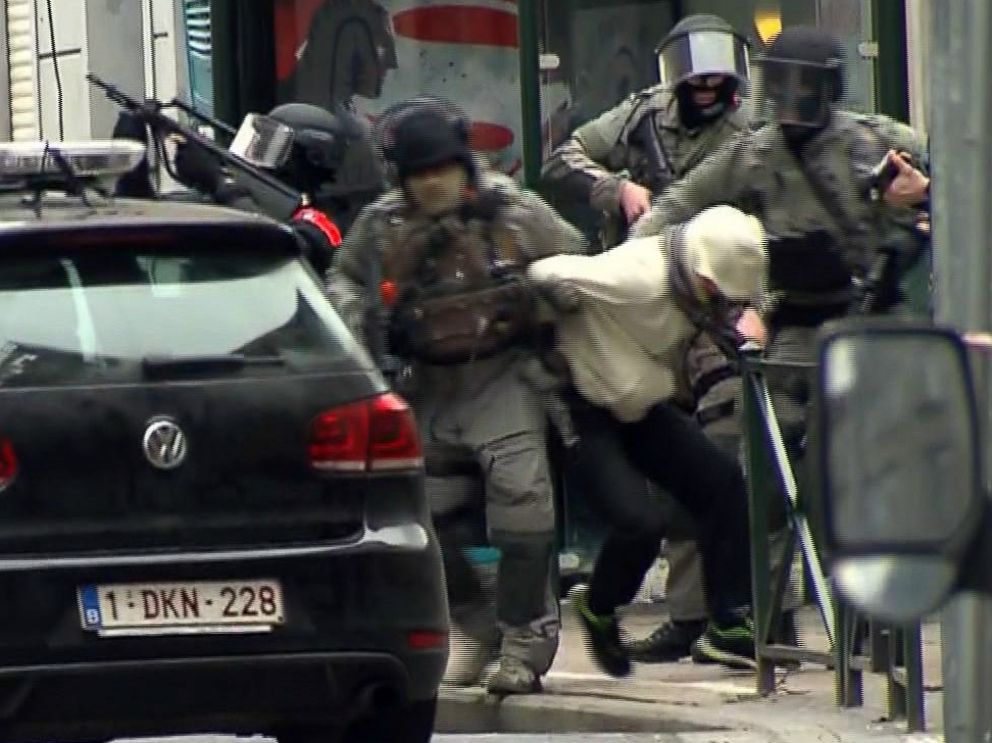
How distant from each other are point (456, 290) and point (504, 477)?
574mm

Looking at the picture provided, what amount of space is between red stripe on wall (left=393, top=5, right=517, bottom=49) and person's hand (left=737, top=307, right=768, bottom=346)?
3963 mm

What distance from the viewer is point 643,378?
9062 mm

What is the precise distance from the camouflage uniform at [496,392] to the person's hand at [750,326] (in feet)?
1.68

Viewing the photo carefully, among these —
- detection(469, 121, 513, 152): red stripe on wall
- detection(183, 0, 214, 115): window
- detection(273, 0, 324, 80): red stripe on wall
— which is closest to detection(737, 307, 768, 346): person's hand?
detection(469, 121, 513, 152): red stripe on wall

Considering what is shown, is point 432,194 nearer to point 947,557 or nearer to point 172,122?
point 172,122

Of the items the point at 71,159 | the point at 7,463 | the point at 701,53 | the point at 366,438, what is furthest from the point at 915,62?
the point at 7,463

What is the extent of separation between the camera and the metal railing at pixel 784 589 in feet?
27.3

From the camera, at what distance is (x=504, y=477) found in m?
9.02

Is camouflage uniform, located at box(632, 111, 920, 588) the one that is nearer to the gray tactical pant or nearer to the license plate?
the gray tactical pant

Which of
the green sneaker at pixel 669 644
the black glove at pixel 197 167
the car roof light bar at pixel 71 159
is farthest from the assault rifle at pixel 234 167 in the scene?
the green sneaker at pixel 669 644

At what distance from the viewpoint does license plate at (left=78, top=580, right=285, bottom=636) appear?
6879 millimetres

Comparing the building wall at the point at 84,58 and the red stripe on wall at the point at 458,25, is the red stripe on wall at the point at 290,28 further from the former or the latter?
the building wall at the point at 84,58

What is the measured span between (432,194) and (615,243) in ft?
6.11

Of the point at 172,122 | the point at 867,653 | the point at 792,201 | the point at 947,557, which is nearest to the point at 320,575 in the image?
the point at 867,653
